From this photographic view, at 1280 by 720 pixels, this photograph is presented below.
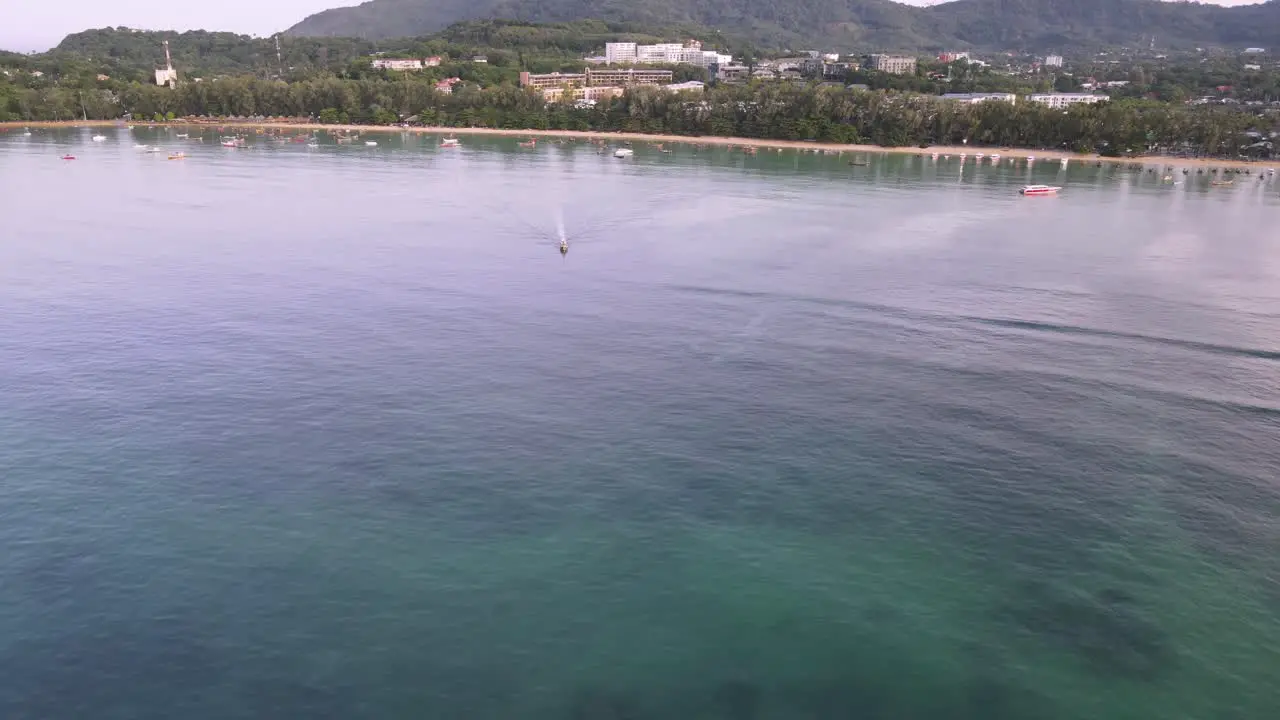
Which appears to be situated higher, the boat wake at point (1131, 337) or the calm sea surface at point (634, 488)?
the boat wake at point (1131, 337)

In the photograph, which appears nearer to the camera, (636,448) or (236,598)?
(236,598)

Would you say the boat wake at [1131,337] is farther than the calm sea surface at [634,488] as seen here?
Yes

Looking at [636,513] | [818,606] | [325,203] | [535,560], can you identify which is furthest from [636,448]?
[325,203]

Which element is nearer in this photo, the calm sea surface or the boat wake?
the calm sea surface

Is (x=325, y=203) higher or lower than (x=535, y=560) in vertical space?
higher

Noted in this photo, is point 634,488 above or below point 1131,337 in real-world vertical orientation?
below

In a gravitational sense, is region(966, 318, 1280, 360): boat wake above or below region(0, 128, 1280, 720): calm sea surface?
above

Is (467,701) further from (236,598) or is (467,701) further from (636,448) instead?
(636,448)

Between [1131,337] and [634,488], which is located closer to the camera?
[634,488]
